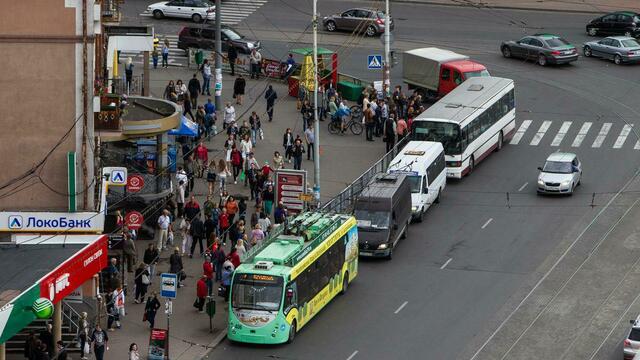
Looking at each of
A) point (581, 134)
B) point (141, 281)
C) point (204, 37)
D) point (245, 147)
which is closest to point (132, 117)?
point (245, 147)

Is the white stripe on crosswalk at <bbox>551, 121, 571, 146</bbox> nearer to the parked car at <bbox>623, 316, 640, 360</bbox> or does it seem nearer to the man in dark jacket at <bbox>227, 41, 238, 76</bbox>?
the man in dark jacket at <bbox>227, 41, 238, 76</bbox>

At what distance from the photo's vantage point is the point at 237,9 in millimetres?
98188

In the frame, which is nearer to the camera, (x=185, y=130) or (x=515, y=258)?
(x=515, y=258)

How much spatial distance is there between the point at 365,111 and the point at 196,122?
25.5 feet

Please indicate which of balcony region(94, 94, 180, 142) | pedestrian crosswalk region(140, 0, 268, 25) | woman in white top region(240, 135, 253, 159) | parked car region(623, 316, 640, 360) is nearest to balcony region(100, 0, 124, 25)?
balcony region(94, 94, 180, 142)

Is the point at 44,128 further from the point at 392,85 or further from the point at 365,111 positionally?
the point at 392,85

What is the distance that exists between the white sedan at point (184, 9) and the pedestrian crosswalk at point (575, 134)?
2441cm

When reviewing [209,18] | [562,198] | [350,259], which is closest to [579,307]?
[350,259]

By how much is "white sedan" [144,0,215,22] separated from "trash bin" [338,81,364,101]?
50.7ft

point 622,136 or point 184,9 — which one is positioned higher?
point 184,9

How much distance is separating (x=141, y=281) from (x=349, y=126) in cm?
2346

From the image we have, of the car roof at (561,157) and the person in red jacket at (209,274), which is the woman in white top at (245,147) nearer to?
the car roof at (561,157)

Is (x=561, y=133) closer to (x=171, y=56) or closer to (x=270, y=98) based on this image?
(x=270, y=98)

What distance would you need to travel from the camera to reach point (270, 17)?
9669 centimetres
